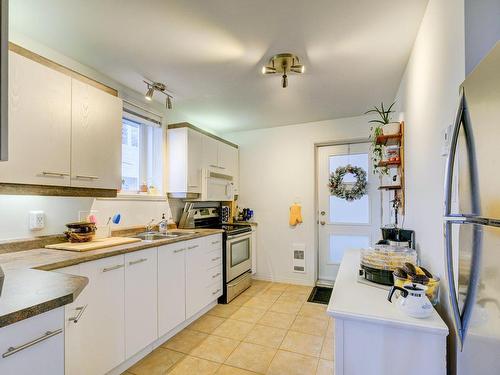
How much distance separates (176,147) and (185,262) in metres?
1.36

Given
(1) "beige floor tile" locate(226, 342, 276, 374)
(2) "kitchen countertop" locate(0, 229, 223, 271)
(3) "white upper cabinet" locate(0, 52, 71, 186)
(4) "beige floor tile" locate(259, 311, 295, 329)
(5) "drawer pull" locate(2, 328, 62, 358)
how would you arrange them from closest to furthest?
(5) "drawer pull" locate(2, 328, 62, 358), (2) "kitchen countertop" locate(0, 229, 223, 271), (3) "white upper cabinet" locate(0, 52, 71, 186), (1) "beige floor tile" locate(226, 342, 276, 374), (4) "beige floor tile" locate(259, 311, 295, 329)

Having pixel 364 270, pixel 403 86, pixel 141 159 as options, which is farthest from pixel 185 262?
pixel 403 86

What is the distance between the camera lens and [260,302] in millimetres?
3203

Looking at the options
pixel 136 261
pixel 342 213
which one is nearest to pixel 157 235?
pixel 136 261

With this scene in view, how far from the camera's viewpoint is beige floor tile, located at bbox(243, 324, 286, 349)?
2.31 meters

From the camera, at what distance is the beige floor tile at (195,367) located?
1.91m

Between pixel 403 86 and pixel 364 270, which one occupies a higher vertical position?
pixel 403 86

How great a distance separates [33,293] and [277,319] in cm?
233

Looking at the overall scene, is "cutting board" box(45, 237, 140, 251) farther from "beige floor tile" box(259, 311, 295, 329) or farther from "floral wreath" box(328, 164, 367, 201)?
"floral wreath" box(328, 164, 367, 201)

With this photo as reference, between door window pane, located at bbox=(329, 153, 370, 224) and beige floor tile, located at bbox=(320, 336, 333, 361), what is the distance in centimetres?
182

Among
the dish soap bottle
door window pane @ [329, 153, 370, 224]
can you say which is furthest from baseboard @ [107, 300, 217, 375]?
door window pane @ [329, 153, 370, 224]

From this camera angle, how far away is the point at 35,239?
1854 mm

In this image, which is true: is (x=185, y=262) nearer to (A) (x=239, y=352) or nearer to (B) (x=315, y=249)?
(A) (x=239, y=352)

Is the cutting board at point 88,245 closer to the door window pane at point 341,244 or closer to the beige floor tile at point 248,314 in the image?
the beige floor tile at point 248,314
